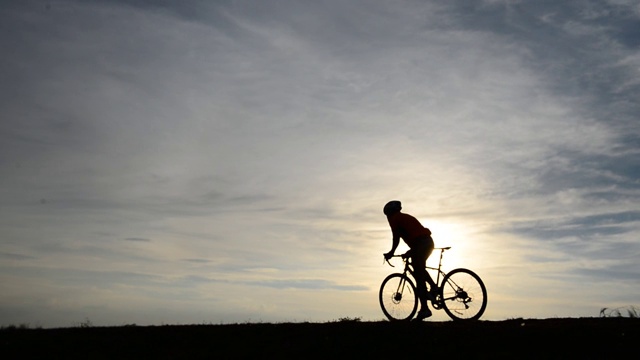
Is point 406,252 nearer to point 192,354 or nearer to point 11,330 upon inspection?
point 192,354

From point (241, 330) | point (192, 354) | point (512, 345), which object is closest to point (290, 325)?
point (241, 330)

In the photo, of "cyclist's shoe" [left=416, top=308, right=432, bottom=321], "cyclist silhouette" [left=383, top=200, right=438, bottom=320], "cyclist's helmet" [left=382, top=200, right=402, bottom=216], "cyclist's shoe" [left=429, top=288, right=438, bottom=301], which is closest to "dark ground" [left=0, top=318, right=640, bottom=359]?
"cyclist's shoe" [left=416, top=308, right=432, bottom=321]

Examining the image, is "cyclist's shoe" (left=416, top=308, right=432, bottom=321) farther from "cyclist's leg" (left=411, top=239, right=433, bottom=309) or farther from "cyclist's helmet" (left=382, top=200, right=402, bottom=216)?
"cyclist's helmet" (left=382, top=200, right=402, bottom=216)

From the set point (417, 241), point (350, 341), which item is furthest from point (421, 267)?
point (350, 341)

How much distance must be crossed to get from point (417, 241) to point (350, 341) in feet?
13.6

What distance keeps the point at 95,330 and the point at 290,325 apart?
485cm

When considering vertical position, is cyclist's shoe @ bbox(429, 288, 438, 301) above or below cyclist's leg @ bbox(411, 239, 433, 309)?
below

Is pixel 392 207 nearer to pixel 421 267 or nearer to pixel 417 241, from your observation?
pixel 417 241

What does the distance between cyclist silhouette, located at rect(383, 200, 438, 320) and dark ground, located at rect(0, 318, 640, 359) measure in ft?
Result: 3.90

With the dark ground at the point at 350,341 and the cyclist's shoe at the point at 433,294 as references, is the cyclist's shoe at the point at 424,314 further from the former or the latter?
the dark ground at the point at 350,341

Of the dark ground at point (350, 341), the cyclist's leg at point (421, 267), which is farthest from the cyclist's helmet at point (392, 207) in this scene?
the dark ground at point (350, 341)

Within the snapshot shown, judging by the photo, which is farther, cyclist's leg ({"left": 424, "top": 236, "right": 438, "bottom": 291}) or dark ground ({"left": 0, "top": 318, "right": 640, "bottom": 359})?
cyclist's leg ({"left": 424, "top": 236, "right": 438, "bottom": 291})

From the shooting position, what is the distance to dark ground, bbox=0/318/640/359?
1073 centimetres

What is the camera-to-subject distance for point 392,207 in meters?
15.1
